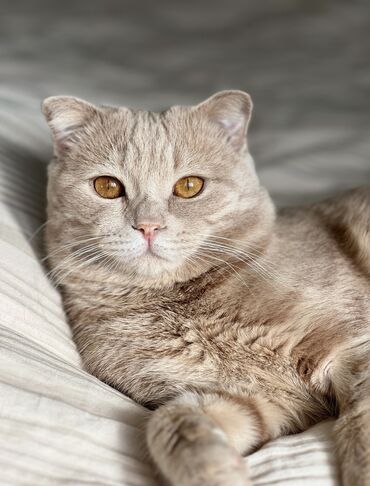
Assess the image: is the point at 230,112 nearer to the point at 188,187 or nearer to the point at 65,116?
the point at 188,187

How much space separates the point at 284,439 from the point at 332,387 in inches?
6.3

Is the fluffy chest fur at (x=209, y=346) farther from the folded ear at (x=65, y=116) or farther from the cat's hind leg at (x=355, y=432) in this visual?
the folded ear at (x=65, y=116)

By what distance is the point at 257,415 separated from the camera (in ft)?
4.29

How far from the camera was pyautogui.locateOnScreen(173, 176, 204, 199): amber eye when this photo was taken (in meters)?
1.51

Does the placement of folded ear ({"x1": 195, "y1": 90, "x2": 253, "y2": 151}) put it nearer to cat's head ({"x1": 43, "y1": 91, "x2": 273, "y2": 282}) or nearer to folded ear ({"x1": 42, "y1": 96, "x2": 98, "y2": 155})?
cat's head ({"x1": 43, "y1": 91, "x2": 273, "y2": 282})

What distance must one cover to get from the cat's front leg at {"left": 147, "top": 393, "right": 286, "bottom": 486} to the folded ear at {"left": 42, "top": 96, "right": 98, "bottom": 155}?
0.70 meters

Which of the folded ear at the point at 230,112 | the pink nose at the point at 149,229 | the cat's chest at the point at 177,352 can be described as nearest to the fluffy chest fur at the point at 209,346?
the cat's chest at the point at 177,352

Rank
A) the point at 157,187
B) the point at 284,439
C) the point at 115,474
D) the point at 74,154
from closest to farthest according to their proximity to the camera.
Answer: the point at 115,474 → the point at 284,439 → the point at 157,187 → the point at 74,154

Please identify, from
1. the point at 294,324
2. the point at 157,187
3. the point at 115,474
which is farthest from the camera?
the point at 157,187

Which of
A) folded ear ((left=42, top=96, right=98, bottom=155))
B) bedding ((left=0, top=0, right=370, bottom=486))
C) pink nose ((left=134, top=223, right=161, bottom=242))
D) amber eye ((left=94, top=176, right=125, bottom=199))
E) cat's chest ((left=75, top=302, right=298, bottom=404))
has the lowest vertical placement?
cat's chest ((left=75, top=302, right=298, bottom=404))

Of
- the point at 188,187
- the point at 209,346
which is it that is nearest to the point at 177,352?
the point at 209,346

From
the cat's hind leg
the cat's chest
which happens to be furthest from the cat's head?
the cat's hind leg

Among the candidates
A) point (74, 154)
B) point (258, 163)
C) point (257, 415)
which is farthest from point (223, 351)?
point (258, 163)

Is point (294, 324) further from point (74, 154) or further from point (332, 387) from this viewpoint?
point (74, 154)
